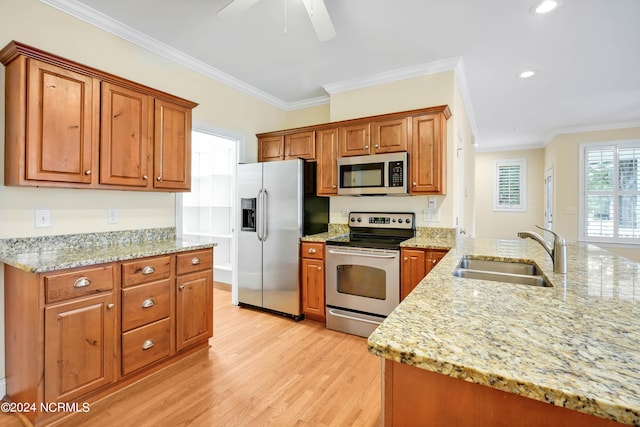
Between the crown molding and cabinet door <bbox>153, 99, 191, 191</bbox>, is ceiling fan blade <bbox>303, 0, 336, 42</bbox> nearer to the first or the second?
cabinet door <bbox>153, 99, 191, 191</bbox>

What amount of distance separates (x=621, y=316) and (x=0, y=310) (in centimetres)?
320

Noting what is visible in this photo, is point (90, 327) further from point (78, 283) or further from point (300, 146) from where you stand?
point (300, 146)

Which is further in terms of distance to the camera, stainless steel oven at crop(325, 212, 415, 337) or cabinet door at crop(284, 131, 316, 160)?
cabinet door at crop(284, 131, 316, 160)

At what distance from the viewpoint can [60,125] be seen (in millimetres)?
1958

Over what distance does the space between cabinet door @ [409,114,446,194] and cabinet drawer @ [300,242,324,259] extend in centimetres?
112

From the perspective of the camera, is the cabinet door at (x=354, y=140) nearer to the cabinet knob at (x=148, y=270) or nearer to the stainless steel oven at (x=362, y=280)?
the stainless steel oven at (x=362, y=280)

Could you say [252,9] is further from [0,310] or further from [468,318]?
[0,310]

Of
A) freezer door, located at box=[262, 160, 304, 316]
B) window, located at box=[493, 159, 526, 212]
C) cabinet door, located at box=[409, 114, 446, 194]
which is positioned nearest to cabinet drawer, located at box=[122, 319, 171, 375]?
freezer door, located at box=[262, 160, 304, 316]

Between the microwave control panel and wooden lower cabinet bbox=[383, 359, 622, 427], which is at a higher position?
the microwave control panel

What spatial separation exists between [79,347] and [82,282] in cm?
38

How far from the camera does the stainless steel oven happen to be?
2.83 m

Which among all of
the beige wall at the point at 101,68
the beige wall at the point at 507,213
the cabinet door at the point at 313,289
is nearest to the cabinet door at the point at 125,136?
the beige wall at the point at 101,68

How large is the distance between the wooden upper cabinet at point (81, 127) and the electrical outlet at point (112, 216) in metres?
0.32

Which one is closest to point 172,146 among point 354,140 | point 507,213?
point 354,140
